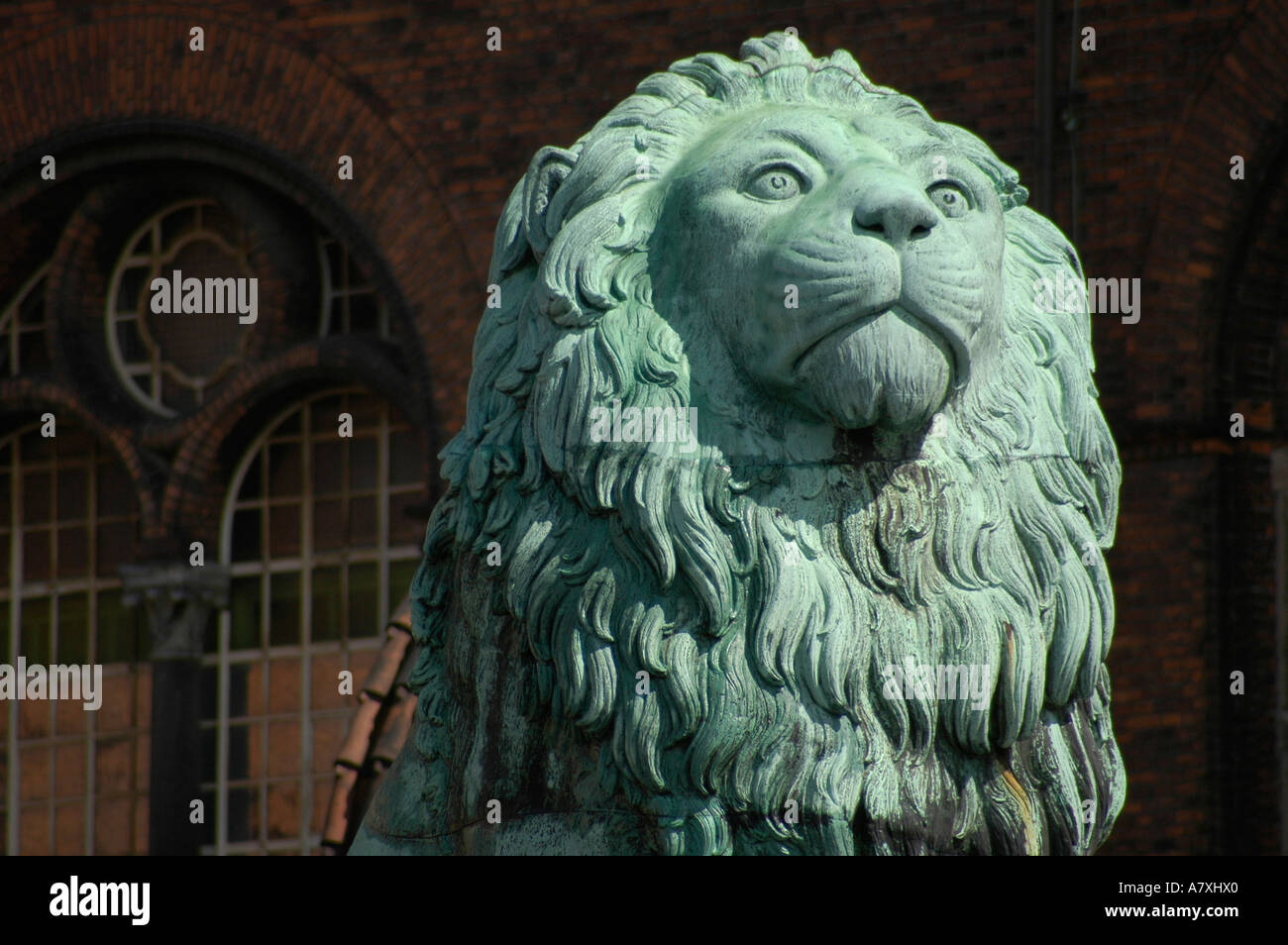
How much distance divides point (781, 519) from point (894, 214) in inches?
18.5

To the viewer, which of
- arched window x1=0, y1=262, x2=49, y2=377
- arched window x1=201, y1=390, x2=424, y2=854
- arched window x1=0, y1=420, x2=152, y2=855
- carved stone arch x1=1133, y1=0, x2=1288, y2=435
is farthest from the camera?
arched window x1=0, y1=262, x2=49, y2=377

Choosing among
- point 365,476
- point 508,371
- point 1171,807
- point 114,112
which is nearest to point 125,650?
point 365,476

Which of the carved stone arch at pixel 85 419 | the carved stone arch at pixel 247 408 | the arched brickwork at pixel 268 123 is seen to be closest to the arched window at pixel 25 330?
the carved stone arch at pixel 85 419

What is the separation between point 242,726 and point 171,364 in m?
2.22

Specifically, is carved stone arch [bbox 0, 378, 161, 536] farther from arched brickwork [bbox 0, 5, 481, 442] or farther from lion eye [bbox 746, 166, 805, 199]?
lion eye [bbox 746, 166, 805, 199]

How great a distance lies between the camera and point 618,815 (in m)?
3.50

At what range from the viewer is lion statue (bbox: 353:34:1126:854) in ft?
11.1

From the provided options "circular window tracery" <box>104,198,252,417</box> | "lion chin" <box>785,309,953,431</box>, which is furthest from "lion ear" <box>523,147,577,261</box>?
"circular window tracery" <box>104,198,252,417</box>

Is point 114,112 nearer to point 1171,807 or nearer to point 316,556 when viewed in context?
point 316,556

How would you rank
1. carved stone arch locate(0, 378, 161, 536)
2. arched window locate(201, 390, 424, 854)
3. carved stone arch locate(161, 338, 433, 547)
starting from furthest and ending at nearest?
carved stone arch locate(0, 378, 161, 536), arched window locate(201, 390, 424, 854), carved stone arch locate(161, 338, 433, 547)

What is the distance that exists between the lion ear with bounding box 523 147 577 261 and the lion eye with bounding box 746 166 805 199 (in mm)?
356

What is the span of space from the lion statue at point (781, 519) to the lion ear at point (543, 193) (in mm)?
11

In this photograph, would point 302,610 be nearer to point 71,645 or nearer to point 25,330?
point 71,645

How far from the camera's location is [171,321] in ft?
46.1
